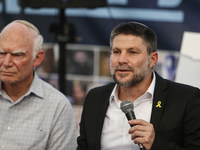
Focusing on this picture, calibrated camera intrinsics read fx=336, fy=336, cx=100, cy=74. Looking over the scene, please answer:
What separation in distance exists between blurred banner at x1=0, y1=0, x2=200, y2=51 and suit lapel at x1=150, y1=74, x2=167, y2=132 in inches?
45.5

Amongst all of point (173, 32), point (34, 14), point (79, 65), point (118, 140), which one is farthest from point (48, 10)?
point (118, 140)

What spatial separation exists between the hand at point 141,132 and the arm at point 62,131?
0.78 meters

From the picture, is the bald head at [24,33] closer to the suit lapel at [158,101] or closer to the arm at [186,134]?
the suit lapel at [158,101]

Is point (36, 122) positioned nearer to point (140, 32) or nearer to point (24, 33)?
point (24, 33)

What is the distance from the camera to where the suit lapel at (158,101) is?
2.27 metres

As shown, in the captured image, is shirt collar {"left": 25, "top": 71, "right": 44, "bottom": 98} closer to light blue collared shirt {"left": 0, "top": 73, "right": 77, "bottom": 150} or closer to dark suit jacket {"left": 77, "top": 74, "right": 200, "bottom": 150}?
light blue collared shirt {"left": 0, "top": 73, "right": 77, "bottom": 150}

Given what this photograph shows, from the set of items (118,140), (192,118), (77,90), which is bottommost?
(77,90)

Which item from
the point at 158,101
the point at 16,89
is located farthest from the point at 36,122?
the point at 158,101

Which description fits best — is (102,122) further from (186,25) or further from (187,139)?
(186,25)

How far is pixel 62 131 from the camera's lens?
2582mm

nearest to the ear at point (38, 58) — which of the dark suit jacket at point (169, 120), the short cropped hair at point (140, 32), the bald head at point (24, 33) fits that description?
the bald head at point (24, 33)

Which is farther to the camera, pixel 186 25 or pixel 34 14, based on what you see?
pixel 34 14

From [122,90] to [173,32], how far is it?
4.21ft

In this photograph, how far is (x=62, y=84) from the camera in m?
3.80
